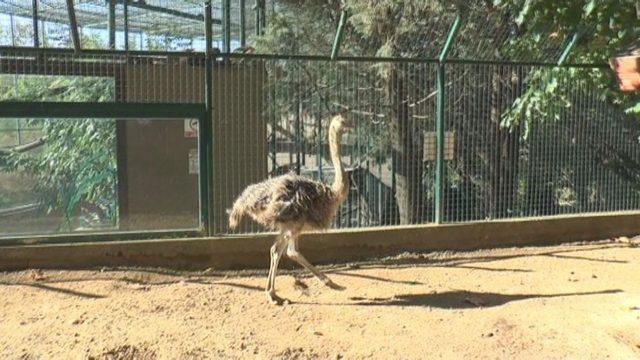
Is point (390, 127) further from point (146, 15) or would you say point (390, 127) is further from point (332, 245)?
point (146, 15)

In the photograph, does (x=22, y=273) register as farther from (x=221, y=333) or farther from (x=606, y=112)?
(x=606, y=112)

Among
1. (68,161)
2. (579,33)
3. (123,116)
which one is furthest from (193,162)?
(579,33)

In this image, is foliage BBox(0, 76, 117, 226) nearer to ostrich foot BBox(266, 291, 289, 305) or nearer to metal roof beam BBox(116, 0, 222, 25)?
ostrich foot BBox(266, 291, 289, 305)

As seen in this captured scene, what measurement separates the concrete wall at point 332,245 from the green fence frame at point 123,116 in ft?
0.46

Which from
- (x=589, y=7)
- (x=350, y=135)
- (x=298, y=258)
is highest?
(x=589, y=7)

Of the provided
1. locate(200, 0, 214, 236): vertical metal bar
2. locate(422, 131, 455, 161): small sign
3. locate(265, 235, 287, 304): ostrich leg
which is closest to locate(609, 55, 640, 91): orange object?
locate(265, 235, 287, 304): ostrich leg

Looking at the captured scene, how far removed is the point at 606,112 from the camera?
32.9 feet

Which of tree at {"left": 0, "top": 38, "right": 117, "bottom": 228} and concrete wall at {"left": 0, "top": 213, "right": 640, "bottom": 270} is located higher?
tree at {"left": 0, "top": 38, "right": 117, "bottom": 228}

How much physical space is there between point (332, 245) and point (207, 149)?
1.82 m

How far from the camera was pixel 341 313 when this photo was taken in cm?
615

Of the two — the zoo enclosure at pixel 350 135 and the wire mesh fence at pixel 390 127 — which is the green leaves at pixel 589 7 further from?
the wire mesh fence at pixel 390 127

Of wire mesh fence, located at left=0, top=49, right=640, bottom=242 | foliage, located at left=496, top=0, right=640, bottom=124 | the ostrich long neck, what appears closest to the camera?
foliage, located at left=496, top=0, right=640, bottom=124

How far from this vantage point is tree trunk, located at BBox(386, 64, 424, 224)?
900 centimetres

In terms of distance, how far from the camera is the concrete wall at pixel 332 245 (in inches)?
290
